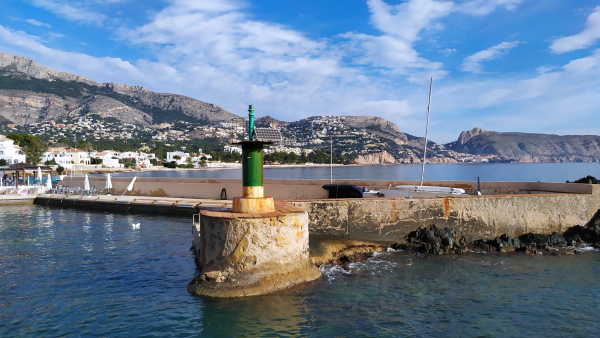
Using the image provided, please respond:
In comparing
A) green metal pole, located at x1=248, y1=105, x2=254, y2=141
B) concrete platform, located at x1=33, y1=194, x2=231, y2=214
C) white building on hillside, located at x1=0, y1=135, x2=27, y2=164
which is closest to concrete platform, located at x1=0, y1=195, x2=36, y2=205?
concrete platform, located at x1=33, y1=194, x2=231, y2=214

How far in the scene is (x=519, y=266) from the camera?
37.4ft

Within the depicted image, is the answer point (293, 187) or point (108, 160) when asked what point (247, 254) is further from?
point (108, 160)

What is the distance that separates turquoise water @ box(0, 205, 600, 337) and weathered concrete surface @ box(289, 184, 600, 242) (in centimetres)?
141

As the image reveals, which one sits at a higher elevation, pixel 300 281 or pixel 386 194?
pixel 386 194

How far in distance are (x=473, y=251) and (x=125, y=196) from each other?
23.2 meters

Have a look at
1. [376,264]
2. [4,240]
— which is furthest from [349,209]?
[4,240]

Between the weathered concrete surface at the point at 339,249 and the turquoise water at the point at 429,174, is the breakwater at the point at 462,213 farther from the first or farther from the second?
the turquoise water at the point at 429,174

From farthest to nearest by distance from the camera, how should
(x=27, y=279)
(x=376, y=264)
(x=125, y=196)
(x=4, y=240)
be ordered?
(x=125, y=196) < (x=4, y=240) < (x=376, y=264) < (x=27, y=279)

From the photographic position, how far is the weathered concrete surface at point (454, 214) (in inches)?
501

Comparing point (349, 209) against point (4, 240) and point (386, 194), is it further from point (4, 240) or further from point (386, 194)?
point (4, 240)

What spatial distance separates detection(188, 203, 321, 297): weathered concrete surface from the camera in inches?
323

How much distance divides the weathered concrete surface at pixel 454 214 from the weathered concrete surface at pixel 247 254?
12.5 feet

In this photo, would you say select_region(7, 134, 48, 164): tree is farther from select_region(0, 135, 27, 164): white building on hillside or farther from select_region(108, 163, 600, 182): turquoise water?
select_region(108, 163, 600, 182): turquoise water

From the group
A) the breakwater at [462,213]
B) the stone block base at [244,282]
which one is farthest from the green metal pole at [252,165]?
the breakwater at [462,213]
